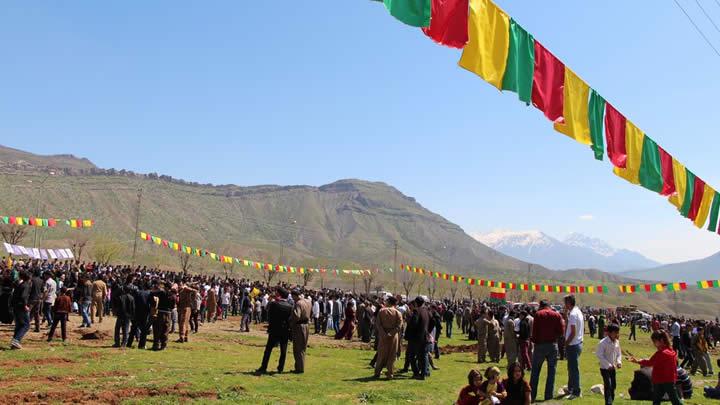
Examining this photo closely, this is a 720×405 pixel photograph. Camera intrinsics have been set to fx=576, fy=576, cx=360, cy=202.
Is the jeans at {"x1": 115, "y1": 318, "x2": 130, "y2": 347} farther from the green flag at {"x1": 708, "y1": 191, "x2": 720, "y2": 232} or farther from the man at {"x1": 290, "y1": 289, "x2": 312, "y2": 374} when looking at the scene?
the green flag at {"x1": 708, "y1": 191, "x2": 720, "y2": 232}

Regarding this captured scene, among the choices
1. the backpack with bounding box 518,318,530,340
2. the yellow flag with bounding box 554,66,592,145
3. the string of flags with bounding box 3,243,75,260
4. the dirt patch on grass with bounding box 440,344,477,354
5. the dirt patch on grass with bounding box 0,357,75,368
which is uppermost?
the yellow flag with bounding box 554,66,592,145

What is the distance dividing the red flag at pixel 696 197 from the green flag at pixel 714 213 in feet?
4.15

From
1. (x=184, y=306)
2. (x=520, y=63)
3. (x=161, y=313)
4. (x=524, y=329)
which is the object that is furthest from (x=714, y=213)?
(x=161, y=313)

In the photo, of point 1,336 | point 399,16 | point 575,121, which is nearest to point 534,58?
point 575,121

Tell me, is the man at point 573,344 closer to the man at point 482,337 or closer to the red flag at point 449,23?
the red flag at point 449,23

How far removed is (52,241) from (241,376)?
109 metres

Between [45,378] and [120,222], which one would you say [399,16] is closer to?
[45,378]

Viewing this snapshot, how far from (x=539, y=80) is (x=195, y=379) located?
8519 millimetres

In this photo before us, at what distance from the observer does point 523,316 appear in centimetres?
1620

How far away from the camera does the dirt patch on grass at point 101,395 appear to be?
9.07 meters

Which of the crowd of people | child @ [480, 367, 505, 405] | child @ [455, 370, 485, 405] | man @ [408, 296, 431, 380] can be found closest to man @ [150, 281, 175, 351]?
the crowd of people

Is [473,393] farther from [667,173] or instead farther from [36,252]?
[36,252]

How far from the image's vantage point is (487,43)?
8336 mm

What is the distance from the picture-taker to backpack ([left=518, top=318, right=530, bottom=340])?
51.9 ft
